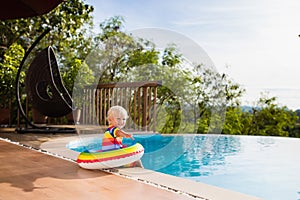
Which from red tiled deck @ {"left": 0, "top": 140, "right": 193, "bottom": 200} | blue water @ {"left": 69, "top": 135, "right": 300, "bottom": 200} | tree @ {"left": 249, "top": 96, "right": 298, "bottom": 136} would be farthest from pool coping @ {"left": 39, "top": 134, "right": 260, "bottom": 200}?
tree @ {"left": 249, "top": 96, "right": 298, "bottom": 136}

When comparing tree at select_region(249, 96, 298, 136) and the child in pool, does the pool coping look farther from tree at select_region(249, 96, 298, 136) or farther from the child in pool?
tree at select_region(249, 96, 298, 136)

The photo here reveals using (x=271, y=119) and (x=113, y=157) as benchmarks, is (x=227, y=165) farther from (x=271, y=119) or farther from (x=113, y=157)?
(x=271, y=119)

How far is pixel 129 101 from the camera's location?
17.6 ft

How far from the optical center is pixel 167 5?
758 cm

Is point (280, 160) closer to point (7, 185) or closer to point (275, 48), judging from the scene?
point (7, 185)

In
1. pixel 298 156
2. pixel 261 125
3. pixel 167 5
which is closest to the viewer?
pixel 298 156

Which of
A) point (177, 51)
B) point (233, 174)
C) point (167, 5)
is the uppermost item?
point (167, 5)

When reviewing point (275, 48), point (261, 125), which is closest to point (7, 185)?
point (261, 125)

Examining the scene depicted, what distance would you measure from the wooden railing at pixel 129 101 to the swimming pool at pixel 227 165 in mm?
710

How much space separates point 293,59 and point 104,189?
296 inches

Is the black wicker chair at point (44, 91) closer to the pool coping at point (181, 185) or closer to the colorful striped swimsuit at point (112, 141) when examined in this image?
the pool coping at point (181, 185)

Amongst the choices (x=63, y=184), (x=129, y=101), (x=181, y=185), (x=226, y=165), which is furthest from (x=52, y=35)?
(x=181, y=185)

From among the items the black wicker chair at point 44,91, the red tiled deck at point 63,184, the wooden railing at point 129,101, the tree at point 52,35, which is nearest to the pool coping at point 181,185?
the red tiled deck at point 63,184

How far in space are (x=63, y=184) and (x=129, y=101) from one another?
117 inches
